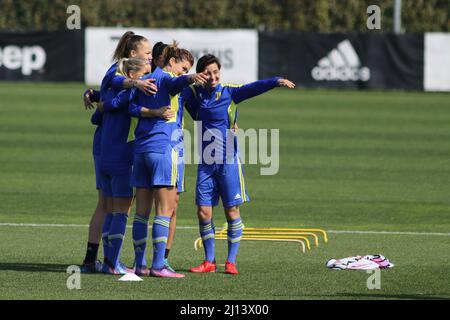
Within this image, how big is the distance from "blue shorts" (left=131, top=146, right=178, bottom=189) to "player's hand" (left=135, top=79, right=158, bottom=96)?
535 millimetres

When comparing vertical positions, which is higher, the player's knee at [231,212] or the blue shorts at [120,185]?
the blue shorts at [120,185]

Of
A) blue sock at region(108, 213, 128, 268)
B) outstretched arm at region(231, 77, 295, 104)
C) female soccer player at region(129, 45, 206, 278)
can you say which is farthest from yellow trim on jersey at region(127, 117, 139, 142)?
outstretched arm at region(231, 77, 295, 104)

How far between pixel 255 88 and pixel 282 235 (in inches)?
106

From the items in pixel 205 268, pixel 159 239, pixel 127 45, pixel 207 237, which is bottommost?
pixel 205 268

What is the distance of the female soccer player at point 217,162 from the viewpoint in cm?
1058

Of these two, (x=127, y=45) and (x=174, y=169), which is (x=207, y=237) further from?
(x=127, y=45)

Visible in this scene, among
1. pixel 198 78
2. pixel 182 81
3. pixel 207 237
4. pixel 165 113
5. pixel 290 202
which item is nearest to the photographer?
pixel 198 78

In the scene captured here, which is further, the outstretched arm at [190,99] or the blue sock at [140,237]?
the outstretched arm at [190,99]

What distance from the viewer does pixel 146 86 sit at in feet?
32.2

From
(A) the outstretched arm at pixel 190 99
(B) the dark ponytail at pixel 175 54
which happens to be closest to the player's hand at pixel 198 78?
(B) the dark ponytail at pixel 175 54

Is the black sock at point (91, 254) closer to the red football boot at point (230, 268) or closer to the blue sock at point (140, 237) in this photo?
the blue sock at point (140, 237)

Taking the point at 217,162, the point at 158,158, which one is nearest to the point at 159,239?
the point at 158,158

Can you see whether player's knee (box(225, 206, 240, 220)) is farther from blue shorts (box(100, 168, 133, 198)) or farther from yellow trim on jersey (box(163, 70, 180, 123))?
yellow trim on jersey (box(163, 70, 180, 123))
